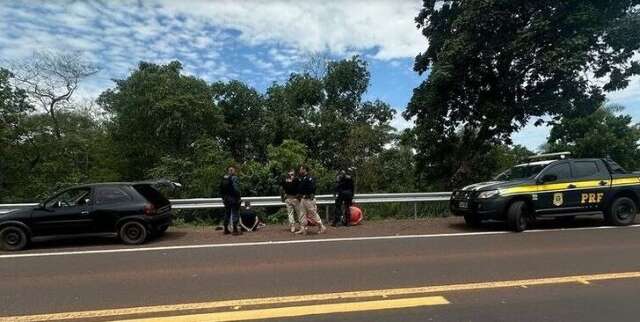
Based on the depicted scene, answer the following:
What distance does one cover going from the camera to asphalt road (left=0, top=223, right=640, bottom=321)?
575 centimetres

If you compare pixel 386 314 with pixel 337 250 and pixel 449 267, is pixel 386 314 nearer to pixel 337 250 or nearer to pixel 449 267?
pixel 449 267

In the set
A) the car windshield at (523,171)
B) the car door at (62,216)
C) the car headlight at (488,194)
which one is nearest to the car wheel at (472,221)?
the car headlight at (488,194)

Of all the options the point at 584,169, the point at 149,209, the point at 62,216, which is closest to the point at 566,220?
the point at 584,169

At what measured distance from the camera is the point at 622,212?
13.1 meters

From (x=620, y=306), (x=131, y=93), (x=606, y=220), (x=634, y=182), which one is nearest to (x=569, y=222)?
(x=606, y=220)

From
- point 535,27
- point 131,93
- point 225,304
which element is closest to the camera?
point 225,304

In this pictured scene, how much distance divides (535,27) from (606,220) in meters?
6.84

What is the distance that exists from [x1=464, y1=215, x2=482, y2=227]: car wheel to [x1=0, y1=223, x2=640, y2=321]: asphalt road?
1.95 m

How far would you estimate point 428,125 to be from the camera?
20.2m

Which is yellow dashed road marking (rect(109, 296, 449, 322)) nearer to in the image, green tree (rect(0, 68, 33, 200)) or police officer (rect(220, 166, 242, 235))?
police officer (rect(220, 166, 242, 235))

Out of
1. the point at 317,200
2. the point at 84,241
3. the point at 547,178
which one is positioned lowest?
the point at 84,241

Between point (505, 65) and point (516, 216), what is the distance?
837cm

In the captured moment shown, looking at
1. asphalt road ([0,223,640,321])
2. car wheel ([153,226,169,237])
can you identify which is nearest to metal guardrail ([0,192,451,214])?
car wheel ([153,226,169,237])

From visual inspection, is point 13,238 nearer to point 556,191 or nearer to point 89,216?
point 89,216
